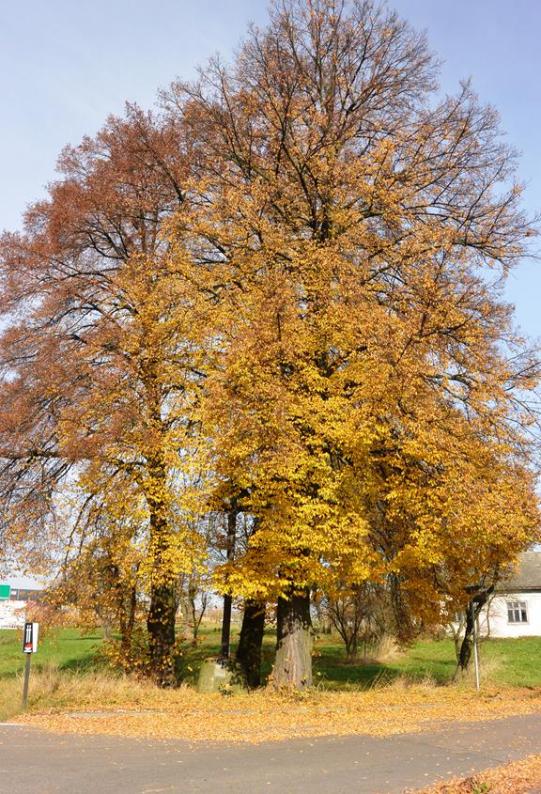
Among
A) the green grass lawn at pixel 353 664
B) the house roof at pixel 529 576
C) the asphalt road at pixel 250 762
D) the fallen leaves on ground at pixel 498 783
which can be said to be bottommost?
the green grass lawn at pixel 353 664

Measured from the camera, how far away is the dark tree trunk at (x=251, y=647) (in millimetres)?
20141

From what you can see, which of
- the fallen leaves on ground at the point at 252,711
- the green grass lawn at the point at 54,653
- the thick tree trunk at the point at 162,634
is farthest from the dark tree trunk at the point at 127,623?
the green grass lawn at the point at 54,653

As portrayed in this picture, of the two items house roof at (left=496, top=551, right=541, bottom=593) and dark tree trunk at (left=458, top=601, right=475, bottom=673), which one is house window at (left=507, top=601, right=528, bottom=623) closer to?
house roof at (left=496, top=551, right=541, bottom=593)

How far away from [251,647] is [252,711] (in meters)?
7.34

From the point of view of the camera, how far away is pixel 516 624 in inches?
1844

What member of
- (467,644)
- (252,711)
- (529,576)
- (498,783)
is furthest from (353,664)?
(529,576)

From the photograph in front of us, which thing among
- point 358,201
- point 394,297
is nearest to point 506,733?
point 394,297

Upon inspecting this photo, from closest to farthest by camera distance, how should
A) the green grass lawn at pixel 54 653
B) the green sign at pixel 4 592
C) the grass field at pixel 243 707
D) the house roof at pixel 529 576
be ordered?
1. the grass field at pixel 243 707
2. the green sign at pixel 4 592
3. the green grass lawn at pixel 54 653
4. the house roof at pixel 529 576

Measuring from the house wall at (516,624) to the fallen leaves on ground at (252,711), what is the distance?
30.5 meters

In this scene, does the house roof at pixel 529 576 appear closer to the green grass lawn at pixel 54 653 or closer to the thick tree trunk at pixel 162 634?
the green grass lawn at pixel 54 653

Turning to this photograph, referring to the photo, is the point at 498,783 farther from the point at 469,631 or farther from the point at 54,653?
the point at 54,653

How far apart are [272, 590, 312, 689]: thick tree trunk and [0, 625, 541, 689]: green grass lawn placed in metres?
2.80

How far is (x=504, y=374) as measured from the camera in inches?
630

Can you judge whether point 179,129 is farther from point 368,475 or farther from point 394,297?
point 368,475
